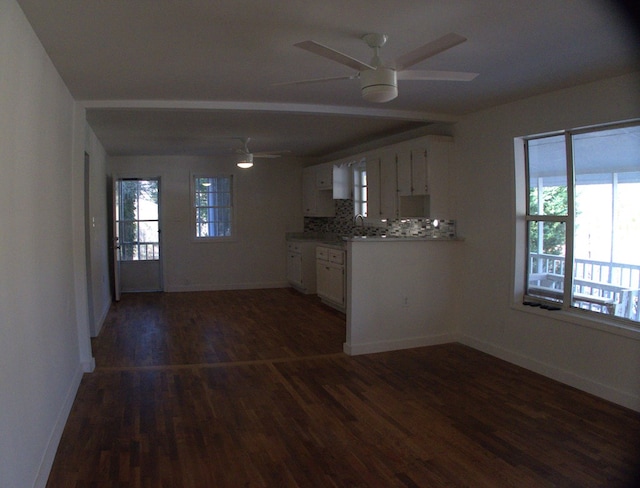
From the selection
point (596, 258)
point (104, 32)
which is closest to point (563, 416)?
point (596, 258)

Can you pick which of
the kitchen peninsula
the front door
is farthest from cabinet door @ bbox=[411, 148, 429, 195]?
the front door

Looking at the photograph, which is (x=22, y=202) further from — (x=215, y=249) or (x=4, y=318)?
(x=215, y=249)

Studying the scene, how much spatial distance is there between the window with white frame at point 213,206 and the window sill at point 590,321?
5.96 m

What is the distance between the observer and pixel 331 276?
7.05m

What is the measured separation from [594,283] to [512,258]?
778 mm

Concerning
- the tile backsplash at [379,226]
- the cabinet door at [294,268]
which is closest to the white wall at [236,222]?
the cabinet door at [294,268]

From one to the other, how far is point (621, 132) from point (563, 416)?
221 centimetres

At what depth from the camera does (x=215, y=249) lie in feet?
29.2

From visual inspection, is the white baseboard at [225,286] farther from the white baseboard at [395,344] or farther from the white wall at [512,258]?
the white wall at [512,258]

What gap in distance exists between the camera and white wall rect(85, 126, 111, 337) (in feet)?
18.1

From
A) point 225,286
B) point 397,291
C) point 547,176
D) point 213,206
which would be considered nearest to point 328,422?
point 397,291

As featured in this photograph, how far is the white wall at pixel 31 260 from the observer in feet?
6.70

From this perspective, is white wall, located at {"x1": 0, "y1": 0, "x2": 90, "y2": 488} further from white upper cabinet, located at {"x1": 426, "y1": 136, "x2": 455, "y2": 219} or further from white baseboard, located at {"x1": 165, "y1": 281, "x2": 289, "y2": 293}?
white baseboard, located at {"x1": 165, "y1": 281, "x2": 289, "y2": 293}

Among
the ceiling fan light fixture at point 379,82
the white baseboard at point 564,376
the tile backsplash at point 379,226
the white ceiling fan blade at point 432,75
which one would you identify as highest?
the white ceiling fan blade at point 432,75
